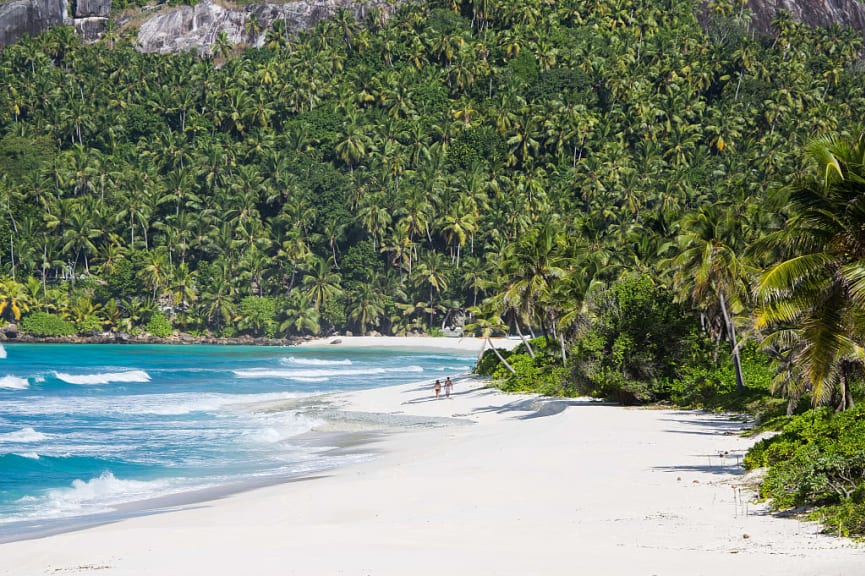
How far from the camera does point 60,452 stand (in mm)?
32406

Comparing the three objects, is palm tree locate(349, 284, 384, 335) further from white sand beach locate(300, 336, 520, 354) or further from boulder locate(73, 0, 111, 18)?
boulder locate(73, 0, 111, 18)

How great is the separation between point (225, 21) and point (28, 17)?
3217 cm

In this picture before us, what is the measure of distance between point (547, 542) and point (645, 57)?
12983 centimetres

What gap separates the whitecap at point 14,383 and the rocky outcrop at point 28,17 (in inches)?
4430

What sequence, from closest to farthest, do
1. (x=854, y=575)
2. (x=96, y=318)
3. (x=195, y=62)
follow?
(x=854, y=575) < (x=96, y=318) < (x=195, y=62)

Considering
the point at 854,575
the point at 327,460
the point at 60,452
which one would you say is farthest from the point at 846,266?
the point at 60,452

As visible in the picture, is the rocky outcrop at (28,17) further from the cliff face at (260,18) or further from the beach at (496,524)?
the beach at (496,524)

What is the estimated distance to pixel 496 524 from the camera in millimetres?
15867

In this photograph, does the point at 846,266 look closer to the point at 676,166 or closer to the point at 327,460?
the point at 327,460

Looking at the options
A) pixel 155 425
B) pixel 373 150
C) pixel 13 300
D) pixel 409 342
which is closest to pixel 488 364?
pixel 155 425

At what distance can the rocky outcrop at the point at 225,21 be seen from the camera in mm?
158625

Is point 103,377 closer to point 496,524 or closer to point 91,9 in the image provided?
point 496,524

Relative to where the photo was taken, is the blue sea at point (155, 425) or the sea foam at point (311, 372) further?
the sea foam at point (311, 372)

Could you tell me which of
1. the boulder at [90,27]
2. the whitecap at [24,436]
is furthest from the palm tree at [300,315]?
the boulder at [90,27]
